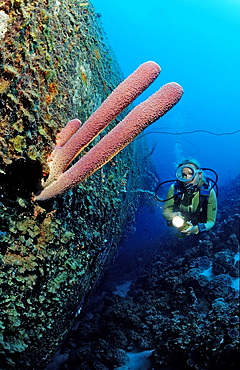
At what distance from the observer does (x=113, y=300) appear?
5574 mm

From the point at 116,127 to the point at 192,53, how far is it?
138 m

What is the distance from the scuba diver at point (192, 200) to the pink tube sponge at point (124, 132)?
9.90 ft

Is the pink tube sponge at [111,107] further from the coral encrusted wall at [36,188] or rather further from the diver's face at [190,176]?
the diver's face at [190,176]

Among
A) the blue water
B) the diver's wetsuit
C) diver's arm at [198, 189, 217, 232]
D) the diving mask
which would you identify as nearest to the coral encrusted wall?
the diving mask

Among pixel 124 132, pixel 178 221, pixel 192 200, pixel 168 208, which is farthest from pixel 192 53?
pixel 124 132

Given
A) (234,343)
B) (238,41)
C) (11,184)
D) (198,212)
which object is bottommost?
(11,184)

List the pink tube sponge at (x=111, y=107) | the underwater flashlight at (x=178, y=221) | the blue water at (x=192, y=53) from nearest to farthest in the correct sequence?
the pink tube sponge at (x=111, y=107)
the underwater flashlight at (x=178, y=221)
the blue water at (x=192, y=53)

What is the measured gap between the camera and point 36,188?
73.3 inches

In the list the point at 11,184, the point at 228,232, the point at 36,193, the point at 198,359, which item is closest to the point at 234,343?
the point at 198,359

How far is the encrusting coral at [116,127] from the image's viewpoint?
53.7 inches

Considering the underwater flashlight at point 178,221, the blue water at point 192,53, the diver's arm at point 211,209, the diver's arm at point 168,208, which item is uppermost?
the blue water at point 192,53

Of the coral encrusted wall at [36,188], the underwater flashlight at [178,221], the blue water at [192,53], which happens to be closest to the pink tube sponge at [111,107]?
the coral encrusted wall at [36,188]

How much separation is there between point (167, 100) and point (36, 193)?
128 centimetres

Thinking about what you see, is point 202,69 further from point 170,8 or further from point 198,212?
point 198,212
